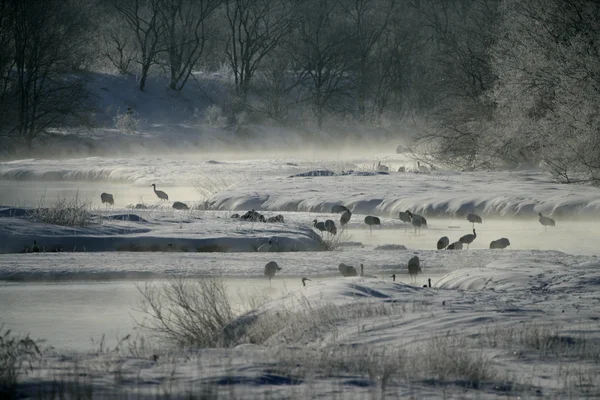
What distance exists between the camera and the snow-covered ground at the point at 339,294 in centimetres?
672

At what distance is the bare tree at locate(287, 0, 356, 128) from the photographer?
6012cm

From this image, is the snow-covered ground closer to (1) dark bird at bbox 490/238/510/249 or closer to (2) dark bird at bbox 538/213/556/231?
(2) dark bird at bbox 538/213/556/231

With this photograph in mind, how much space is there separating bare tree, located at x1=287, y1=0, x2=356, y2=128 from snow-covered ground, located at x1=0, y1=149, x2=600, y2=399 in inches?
1253

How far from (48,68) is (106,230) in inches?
1216

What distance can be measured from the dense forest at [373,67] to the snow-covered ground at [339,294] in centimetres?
255

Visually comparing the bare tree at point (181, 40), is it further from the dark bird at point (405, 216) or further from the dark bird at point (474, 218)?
the dark bird at point (474, 218)

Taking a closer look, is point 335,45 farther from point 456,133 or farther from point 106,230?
point 106,230

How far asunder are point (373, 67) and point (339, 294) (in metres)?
55.3

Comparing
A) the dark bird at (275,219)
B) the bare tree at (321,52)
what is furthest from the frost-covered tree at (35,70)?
the dark bird at (275,219)

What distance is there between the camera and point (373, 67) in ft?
212

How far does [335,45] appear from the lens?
60.3m

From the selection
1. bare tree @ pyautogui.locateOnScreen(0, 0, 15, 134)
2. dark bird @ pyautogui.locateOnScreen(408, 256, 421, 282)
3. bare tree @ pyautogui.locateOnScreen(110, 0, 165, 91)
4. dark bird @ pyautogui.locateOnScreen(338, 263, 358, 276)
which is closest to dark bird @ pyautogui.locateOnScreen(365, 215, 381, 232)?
dark bird @ pyautogui.locateOnScreen(408, 256, 421, 282)

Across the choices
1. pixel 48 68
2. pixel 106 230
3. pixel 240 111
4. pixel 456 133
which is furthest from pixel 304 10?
pixel 106 230

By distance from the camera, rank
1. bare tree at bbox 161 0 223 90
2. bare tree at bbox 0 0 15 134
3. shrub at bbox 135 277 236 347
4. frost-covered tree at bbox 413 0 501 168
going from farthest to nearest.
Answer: bare tree at bbox 161 0 223 90
bare tree at bbox 0 0 15 134
frost-covered tree at bbox 413 0 501 168
shrub at bbox 135 277 236 347
